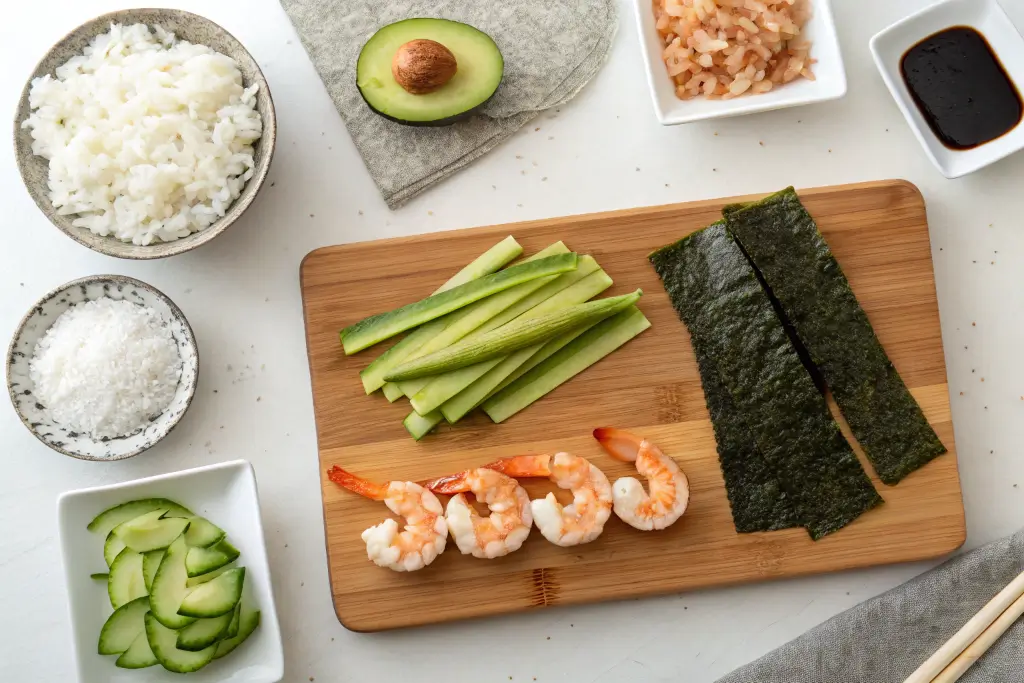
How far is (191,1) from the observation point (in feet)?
8.73

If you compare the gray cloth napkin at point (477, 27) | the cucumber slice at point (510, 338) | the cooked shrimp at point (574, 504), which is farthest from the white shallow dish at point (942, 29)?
the cooked shrimp at point (574, 504)

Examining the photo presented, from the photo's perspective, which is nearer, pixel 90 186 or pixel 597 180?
pixel 90 186

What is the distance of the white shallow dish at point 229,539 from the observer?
2283 millimetres

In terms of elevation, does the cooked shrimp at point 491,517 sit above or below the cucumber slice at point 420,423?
below

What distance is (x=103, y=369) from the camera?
7.50 feet

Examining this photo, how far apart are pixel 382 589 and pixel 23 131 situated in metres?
1.62

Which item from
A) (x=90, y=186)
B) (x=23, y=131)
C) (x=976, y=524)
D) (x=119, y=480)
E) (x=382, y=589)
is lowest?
(x=976, y=524)

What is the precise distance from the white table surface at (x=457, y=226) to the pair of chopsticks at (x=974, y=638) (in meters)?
0.22

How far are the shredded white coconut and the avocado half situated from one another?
0.92 meters

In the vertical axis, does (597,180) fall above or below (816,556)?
above

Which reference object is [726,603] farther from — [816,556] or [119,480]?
[119,480]

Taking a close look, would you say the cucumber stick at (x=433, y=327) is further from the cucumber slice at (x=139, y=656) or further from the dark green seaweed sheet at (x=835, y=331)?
the cucumber slice at (x=139, y=656)

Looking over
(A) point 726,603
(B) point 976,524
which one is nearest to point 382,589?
(A) point 726,603

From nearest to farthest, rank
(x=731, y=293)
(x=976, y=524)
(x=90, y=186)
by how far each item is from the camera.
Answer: (x=90, y=186) < (x=731, y=293) < (x=976, y=524)
